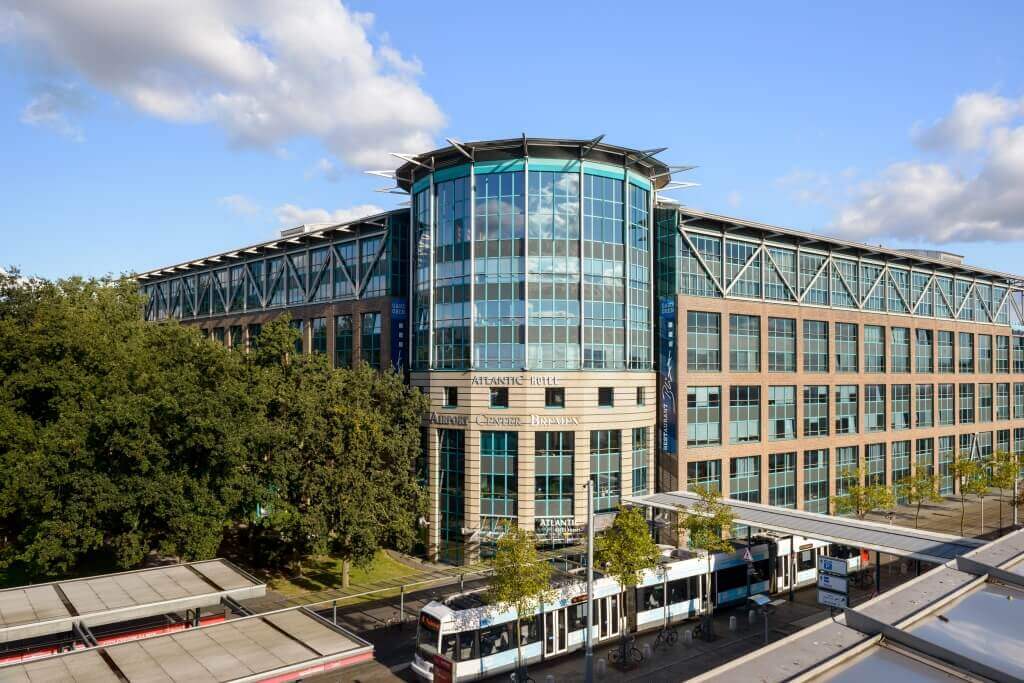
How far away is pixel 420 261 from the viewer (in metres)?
54.8

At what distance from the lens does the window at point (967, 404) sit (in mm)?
81188

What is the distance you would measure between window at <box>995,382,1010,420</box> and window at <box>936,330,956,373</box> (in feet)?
37.7

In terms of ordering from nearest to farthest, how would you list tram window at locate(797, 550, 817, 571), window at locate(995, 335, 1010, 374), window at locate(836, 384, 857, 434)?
tram window at locate(797, 550, 817, 571)
window at locate(836, 384, 857, 434)
window at locate(995, 335, 1010, 374)

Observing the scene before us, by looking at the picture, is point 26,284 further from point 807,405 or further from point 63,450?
point 807,405

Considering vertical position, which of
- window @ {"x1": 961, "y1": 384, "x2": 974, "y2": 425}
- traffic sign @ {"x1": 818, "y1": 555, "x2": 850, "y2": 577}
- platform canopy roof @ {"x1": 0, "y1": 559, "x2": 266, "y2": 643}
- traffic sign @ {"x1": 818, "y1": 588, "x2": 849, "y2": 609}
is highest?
window @ {"x1": 961, "y1": 384, "x2": 974, "y2": 425}

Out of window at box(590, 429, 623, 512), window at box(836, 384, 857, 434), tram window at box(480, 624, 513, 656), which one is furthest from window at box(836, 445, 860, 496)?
tram window at box(480, 624, 513, 656)

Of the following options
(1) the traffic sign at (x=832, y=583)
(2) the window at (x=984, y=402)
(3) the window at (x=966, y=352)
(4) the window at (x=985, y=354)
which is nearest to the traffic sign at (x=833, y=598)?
(1) the traffic sign at (x=832, y=583)

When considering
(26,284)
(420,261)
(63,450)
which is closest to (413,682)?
(63,450)

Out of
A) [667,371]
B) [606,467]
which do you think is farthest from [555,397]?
[667,371]

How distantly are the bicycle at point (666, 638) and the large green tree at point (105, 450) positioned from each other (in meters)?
23.3

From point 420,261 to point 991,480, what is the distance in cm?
5437

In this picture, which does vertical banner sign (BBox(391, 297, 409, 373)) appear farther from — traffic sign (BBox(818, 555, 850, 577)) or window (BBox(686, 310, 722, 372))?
traffic sign (BBox(818, 555, 850, 577))

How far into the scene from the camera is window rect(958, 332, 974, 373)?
82062mm

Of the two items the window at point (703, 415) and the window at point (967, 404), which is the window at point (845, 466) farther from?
the window at point (967, 404)
